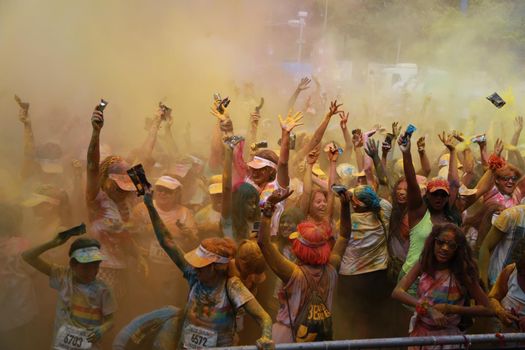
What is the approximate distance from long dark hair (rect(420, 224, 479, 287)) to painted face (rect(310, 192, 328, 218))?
1089 millimetres

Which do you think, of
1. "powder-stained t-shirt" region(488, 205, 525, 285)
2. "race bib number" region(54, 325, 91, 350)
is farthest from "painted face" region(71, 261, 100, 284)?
"powder-stained t-shirt" region(488, 205, 525, 285)

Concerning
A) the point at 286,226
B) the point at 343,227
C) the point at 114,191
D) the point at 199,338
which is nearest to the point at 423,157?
the point at 286,226

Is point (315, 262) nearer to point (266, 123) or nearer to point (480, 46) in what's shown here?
point (266, 123)

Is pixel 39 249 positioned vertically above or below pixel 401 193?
below

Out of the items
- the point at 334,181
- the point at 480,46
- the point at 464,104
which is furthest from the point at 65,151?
the point at 480,46

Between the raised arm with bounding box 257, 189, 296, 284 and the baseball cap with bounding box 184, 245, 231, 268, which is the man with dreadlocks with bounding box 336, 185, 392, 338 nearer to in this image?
the raised arm with bounding box 257, 189, 296, 284

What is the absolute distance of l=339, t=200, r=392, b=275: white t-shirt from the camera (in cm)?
424

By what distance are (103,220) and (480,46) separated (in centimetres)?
982

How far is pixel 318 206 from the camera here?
441cm

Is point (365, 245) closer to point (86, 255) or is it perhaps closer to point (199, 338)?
point (199, 338)

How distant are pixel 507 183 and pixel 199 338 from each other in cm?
279

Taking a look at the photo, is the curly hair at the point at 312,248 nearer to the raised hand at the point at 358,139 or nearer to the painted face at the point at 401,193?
the painted face at the point at 401,193

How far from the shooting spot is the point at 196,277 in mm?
3244

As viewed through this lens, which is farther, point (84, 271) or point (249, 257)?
point (249, 257)
